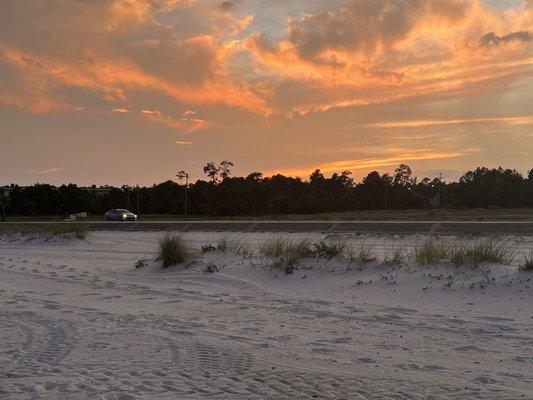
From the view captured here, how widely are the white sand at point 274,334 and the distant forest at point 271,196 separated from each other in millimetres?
70524

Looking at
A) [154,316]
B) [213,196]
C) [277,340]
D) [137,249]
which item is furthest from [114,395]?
[213,196]

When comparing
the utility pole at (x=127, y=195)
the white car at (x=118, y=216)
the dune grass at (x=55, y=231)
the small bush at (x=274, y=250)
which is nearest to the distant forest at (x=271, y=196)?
the utility pole at (x=127, y=195)

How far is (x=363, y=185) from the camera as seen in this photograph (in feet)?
326

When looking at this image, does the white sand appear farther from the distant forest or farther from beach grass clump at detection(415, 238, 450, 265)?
the distant forest

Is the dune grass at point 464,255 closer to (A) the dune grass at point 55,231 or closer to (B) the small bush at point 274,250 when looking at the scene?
(B) the small bush at point 274,250

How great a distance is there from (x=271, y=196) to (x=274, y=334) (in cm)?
8105

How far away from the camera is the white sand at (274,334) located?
208 inches

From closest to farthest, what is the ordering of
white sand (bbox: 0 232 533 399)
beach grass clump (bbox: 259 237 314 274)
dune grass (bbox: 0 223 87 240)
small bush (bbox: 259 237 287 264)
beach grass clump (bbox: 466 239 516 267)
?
white sand (bbox: 0 232 533 399) → beach grass clump (bbox: 466 239 516 267) → beach grass clump (bbox: 259 237 314 274) → small bush (bbox: 259 237 287 264) → dune grass (bbox: 0 223 87 240)

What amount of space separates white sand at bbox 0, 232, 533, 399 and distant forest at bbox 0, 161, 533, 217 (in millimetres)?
70524

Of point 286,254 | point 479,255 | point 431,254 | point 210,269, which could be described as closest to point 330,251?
point 286,254

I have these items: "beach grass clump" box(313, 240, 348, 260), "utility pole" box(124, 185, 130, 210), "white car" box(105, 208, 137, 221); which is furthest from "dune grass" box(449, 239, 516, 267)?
"utility pole" box(124, 185, 130, 210)

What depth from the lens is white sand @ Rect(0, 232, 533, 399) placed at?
17.3 feet

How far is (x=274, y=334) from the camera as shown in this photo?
736cm

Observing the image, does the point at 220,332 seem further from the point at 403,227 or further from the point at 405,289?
the point at 403,227
